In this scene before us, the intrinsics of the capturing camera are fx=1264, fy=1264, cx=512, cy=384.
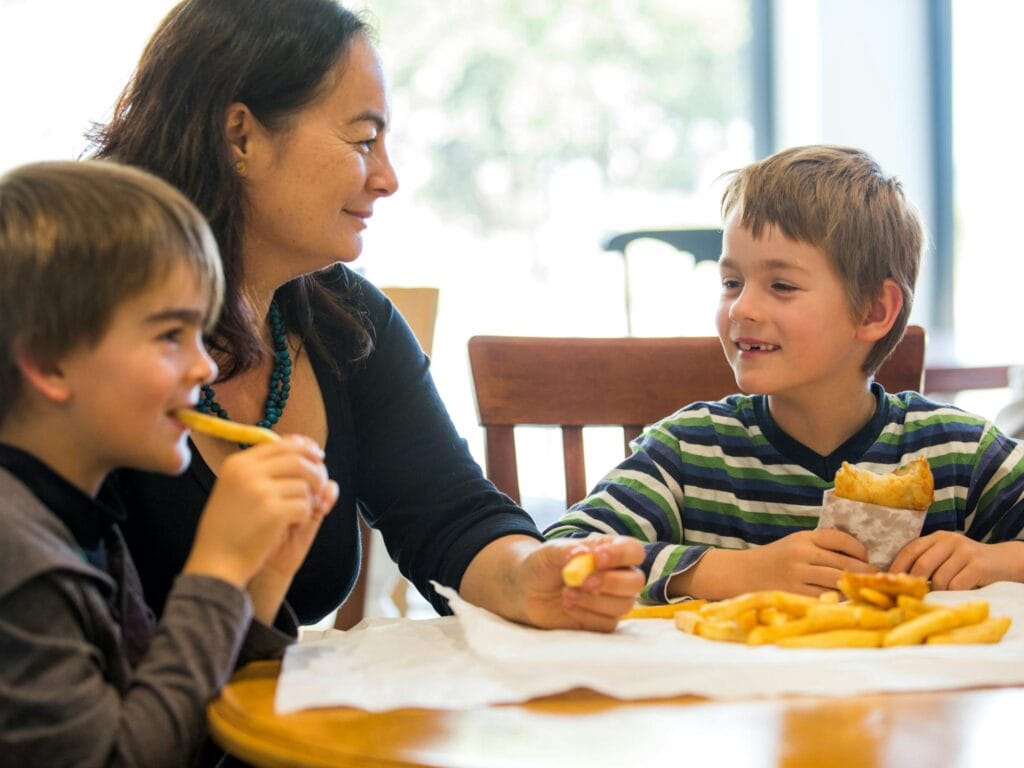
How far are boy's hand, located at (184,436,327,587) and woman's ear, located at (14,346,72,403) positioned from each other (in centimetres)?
15

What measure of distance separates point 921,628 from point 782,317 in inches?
26.8

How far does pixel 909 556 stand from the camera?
59.8 inches

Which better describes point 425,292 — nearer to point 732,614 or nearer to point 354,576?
point 354,576

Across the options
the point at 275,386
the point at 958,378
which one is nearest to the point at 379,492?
the point at 275,386

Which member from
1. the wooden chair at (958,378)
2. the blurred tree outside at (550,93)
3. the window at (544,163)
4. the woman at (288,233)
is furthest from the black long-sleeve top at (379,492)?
the blurred tree outside at (550,93)

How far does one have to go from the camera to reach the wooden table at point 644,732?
0.90 metres

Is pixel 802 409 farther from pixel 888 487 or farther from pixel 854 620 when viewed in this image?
pixel 854 620

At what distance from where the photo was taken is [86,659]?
99 centimetres

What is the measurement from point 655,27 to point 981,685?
406cm

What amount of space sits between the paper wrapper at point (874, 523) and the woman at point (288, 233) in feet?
1.19

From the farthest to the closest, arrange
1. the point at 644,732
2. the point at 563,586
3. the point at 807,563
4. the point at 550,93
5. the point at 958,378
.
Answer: the point at 550,93, the point at 958,378, the point at 807,563, the point at 563,586, the point at 644,732

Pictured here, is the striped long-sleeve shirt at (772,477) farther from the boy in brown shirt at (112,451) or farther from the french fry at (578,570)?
the boy in brown shirt at (112,451)

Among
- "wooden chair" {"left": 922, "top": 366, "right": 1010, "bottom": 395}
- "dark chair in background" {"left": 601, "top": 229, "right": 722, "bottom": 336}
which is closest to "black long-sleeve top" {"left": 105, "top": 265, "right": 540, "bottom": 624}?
"dark chair in background" {"left": 601, "top": 229, "right": 722, "bottom": 336}

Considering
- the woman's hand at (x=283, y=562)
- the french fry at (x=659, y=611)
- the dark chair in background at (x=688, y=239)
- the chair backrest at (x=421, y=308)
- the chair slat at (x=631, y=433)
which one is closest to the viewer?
the woman's hand at (x=283, y=562)
